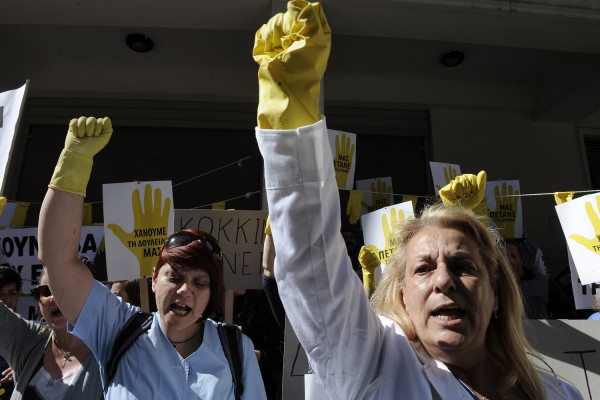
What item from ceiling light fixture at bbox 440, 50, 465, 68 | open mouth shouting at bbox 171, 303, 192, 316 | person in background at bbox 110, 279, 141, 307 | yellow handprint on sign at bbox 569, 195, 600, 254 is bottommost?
open mouth shouting at bbox 171, 303, 192, 316

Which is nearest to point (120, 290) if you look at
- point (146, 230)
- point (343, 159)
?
point (146, 230)

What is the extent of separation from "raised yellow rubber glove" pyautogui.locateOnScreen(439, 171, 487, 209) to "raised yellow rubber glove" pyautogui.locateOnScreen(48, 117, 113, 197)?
1.53 m

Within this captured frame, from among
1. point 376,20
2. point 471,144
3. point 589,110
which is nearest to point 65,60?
point 376,20

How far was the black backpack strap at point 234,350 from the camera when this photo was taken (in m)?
2.05

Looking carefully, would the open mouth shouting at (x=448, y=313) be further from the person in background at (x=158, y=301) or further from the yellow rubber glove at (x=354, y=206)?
the yellow rubber glove at (x=354, y=206)

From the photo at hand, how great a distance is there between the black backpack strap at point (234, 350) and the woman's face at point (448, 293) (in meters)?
0.86

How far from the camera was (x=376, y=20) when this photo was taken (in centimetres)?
565

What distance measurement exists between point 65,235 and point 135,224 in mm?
2333

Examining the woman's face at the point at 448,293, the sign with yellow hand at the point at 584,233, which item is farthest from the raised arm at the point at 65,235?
the sign with yellow hand at the point at 584,233

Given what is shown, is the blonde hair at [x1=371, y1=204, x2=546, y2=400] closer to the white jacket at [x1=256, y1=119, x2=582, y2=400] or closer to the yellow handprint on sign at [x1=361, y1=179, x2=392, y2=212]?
the white jacket at [x1=256, y1=119, x2=582, y2=400]

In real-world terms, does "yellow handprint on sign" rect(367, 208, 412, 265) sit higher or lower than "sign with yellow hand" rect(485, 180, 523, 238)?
lower

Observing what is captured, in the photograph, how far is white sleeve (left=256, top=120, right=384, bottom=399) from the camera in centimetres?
101

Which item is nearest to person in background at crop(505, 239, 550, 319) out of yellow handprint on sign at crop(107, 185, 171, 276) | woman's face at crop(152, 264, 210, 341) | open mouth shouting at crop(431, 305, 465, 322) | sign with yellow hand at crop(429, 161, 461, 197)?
sign with yellow hand at crop(429, 161, 461, 197)

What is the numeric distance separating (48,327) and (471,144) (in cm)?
691
